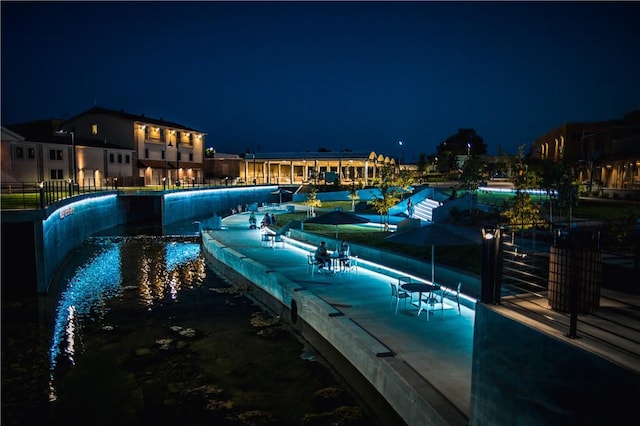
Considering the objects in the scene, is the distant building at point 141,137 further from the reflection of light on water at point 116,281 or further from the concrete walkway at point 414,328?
the concrete walkway at point 414,328

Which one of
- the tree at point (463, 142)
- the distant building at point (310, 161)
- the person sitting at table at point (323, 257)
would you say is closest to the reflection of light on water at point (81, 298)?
the person sitting at table at point (323, 257)

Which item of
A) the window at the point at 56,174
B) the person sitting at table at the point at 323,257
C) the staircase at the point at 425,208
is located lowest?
the person sitting at table at the point at 323,257

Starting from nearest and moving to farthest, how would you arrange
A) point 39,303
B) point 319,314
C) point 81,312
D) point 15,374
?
point 15,374, point 319,314, point 81,312, point 39,303

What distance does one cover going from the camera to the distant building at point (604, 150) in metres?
37.9

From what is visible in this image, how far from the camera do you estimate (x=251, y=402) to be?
954 cm

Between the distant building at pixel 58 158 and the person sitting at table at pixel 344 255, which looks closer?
the person sitting at table at pixel 344 255

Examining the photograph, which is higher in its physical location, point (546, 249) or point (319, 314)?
point (546, 249)

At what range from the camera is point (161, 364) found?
37.6ft

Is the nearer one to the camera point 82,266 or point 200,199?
point 82,266

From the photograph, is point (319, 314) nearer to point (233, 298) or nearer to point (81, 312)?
point (233, 298)

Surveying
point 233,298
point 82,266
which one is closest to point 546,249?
point 233,298

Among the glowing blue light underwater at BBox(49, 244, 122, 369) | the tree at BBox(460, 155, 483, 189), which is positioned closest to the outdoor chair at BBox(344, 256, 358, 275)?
the glowing blue light underwater at BBox(49, 244, 122, 369)

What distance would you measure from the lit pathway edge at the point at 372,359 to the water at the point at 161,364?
69 centimetres

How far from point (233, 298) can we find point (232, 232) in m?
11.4
